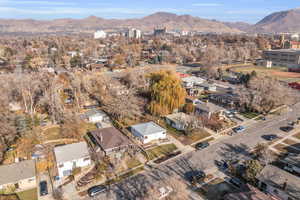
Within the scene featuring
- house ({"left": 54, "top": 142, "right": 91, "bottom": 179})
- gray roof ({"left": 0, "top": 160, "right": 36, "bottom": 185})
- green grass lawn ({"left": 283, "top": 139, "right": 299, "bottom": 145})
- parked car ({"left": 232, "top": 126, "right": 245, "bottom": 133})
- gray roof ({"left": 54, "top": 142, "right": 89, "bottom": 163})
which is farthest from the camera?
parked car ({"left": 232, "top": 126, "right": 245, "bottom": 133})

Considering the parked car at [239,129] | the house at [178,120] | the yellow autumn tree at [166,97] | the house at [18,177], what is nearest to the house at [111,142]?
the house at [18,177]

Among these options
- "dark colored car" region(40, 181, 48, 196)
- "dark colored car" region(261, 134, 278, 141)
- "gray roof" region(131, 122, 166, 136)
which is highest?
"gray roof" region(131, 122, 166, 136)

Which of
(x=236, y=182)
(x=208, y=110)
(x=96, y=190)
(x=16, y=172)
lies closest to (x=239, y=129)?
(x=208, y=110)

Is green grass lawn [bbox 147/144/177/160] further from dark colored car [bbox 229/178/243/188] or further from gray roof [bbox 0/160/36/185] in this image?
gray roof [bbox 0/160/36/185]

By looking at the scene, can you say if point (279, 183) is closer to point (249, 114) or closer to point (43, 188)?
point (249, 114)

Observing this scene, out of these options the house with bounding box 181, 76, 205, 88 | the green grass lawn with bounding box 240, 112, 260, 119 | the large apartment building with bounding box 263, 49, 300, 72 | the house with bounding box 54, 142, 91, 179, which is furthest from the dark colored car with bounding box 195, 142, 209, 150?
the large apartment building with bounding box 263, 49, 300, 72

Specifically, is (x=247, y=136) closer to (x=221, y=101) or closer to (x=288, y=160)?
(x=288, y=160)

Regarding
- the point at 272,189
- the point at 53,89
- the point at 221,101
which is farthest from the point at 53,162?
the point at 221,101
